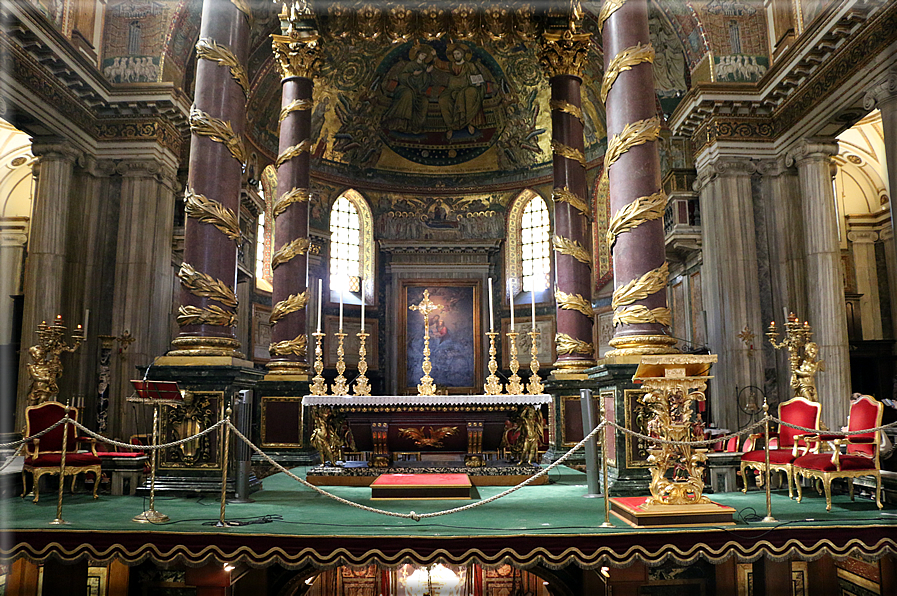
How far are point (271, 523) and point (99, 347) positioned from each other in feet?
29.4

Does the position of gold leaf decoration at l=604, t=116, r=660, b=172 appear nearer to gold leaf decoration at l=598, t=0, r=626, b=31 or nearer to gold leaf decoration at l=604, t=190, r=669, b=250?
gold leaf decoration at l=604, t=190, r=669, b=250

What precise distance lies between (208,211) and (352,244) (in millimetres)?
14536

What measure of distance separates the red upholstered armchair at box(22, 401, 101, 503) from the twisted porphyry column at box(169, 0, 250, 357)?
1475 millimetres

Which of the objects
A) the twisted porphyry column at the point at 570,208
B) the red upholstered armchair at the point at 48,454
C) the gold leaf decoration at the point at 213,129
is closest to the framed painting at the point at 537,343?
the twisted porphyry column at the point at 570,208

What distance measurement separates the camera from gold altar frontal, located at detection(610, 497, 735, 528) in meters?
5.34

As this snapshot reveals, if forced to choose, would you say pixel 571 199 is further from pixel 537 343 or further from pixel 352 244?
pixel 352 244

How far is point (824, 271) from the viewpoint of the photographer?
40.8 ft

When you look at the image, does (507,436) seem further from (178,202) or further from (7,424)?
(178,202)

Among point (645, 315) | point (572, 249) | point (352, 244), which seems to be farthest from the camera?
point (352, 244)

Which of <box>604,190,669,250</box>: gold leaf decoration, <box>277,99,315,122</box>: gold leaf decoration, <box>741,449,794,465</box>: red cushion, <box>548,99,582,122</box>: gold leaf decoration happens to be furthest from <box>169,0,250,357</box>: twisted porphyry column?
<box>741,449,794,465</box>: red cushion

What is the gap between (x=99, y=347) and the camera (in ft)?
42.3

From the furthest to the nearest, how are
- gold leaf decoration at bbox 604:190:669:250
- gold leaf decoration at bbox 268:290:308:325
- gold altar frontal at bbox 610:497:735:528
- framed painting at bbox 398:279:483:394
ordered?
framed painting at bbox 398:279:483:394
gold leaf decoration at bbox 268:290:308:325
gold leaf decoration at bbox 604:190:669:250
gold altar frontal at bbox 610:497:735:528

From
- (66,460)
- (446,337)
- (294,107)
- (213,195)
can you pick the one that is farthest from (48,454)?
(446,337)

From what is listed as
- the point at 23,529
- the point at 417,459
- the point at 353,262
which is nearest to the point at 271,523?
the point at 23,529
